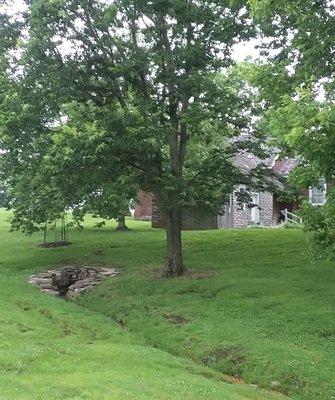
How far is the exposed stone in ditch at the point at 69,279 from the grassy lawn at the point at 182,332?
29.7 inches

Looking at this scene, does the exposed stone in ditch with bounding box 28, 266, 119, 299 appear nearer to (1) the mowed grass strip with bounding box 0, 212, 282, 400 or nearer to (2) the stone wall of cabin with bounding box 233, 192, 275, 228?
(1) the mowed grass strip with bounding box 0, 212, 282, 400

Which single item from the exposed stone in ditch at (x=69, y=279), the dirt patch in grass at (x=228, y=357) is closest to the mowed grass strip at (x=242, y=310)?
the dirt patch in grass at (x=228, y=357)

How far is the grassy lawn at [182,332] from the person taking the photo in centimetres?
1029

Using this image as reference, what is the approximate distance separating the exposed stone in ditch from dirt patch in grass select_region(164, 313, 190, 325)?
652 centimetres

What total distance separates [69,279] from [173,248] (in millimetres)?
5591

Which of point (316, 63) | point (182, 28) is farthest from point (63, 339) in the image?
point (182, 28)

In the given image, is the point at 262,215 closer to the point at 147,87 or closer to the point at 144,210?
the point at 144,210

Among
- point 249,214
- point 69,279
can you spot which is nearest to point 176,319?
point 69,279

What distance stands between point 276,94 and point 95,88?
919 centimetres

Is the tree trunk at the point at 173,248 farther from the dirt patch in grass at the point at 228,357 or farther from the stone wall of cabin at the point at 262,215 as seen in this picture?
the stone wall of cabin at the point at 262,215

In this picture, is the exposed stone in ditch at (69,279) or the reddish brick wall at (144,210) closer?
the exposed stone in ditch at (69,279)

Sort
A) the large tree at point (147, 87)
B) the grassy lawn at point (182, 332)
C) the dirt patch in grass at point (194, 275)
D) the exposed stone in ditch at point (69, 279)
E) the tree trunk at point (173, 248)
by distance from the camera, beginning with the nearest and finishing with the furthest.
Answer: the grassy lawn at point (182, 332)
the large tree at point (147, 87)
the dirt patch in grass at point (194, 275)
the tree trunk at point (173, 248)
the exposed stone in ditch at point (69, 279)

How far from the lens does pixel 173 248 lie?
2238 cm

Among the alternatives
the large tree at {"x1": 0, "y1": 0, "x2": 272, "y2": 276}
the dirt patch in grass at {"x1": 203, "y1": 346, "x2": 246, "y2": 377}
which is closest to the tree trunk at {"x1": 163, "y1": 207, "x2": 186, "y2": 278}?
the large tree at {"x1": 0, "y1": 0, "x2": 272, "y2": 276}
